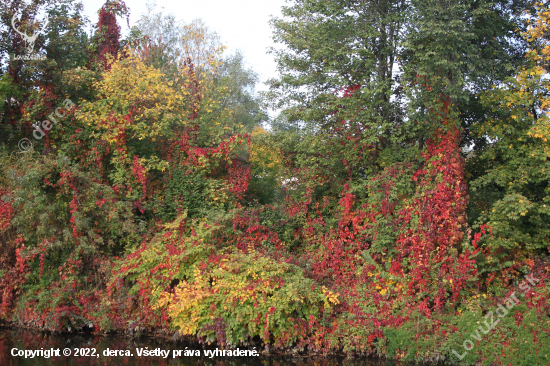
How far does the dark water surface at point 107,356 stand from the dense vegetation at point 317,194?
0.38 meters

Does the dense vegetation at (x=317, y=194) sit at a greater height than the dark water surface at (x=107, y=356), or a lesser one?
greater

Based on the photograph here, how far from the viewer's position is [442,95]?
1208 cm

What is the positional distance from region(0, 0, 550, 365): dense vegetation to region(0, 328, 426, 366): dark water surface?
15.1 inches

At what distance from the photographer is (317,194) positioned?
49.6 ft

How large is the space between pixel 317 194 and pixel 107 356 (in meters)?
8.29

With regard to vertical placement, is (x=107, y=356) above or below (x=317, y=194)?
below

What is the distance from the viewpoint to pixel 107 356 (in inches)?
390

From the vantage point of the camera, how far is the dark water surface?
9477 mm

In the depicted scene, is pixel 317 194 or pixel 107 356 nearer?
pixel 107 356

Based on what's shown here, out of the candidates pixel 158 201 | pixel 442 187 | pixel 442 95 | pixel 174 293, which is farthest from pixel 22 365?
pixel 442 95

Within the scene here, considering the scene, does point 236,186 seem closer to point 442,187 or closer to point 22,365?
point 442,187

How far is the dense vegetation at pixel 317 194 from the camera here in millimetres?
10438

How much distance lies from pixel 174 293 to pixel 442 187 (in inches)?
302

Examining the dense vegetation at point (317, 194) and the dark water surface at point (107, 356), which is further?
the dense vegetation at point (317, 194)
